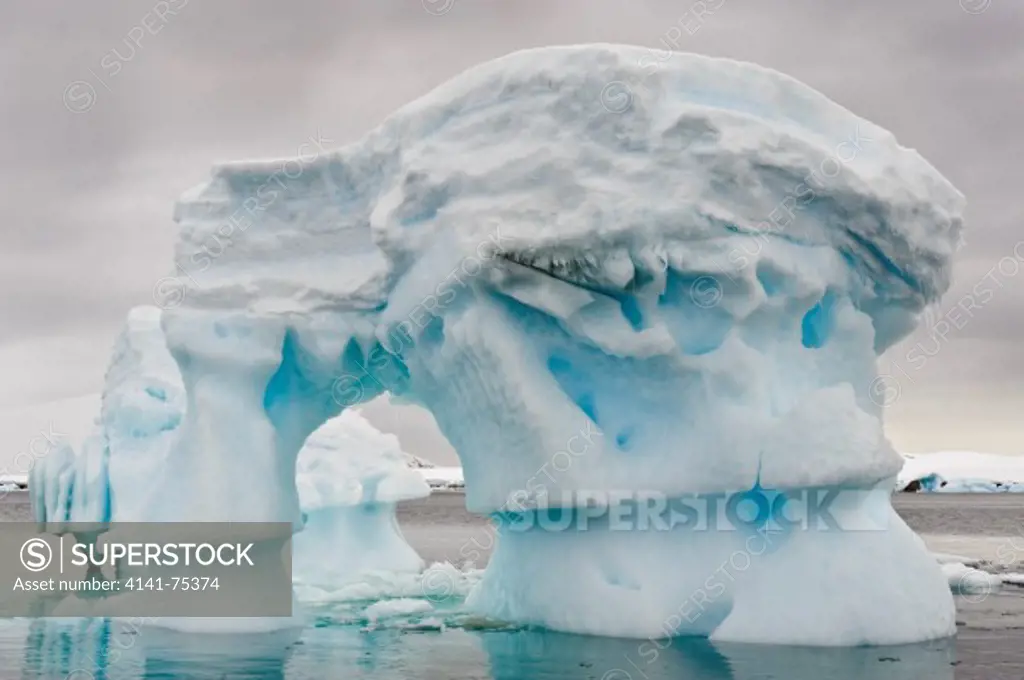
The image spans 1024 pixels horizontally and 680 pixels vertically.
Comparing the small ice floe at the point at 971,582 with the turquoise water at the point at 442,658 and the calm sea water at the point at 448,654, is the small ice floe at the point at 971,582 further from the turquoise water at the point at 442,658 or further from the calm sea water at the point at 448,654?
the turquoise water at the point at 442,658

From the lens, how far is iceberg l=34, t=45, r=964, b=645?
11.9m

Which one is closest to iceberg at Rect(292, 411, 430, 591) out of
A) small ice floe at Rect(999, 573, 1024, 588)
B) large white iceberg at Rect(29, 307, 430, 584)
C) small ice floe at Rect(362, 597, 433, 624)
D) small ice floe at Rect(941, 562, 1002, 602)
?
large white iceberg at Rect(29, 307, 430, 584)

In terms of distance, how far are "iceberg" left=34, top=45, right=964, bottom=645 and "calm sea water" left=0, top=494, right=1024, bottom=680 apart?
1.67ft

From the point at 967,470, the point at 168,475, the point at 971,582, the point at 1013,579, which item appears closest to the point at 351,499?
the point at 168,475

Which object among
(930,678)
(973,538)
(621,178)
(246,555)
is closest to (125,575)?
(246,555)

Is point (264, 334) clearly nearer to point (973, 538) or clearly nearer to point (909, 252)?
point (909, 252)

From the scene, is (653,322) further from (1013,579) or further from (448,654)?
(1013,579)

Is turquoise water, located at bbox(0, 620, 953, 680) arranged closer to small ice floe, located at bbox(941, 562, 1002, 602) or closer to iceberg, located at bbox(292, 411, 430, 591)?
small ice floe, located at bbox(941, 562, 1002, 602)

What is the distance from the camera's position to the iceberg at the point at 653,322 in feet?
38.9

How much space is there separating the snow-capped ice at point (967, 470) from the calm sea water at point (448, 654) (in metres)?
101

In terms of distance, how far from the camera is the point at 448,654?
11.5 metres

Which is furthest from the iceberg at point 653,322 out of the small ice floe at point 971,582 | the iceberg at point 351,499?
the iceberg at point 351,499

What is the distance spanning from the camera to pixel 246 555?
1394 centimetres

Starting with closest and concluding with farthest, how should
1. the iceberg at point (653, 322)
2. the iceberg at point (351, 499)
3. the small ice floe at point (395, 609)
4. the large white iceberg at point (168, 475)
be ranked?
the iceberg at point (653, 322), the small ice floe at point (395, 609), the large white iceberg at point (168, 475), the iceberg at point (351, 499)
